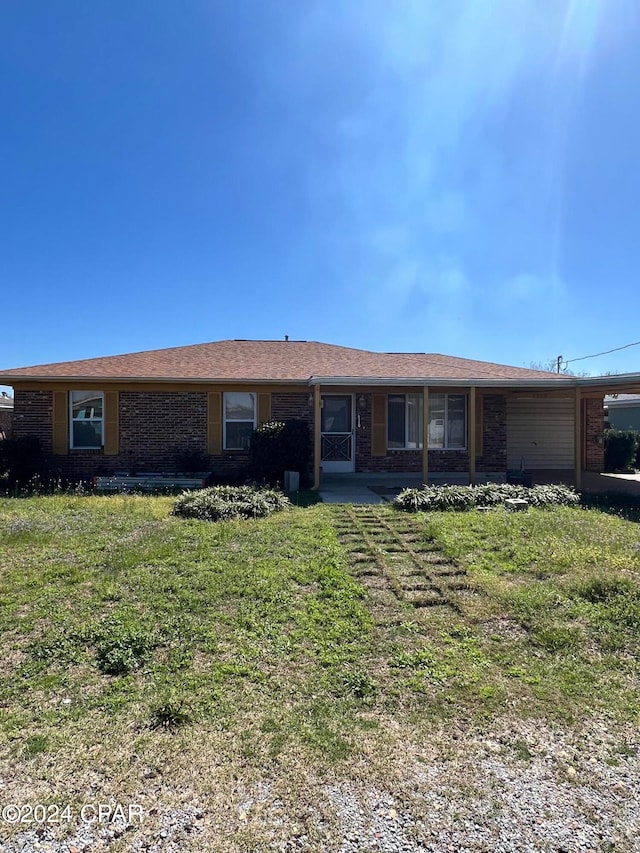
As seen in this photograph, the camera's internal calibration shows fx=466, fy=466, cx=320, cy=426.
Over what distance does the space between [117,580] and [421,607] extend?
3.05 m

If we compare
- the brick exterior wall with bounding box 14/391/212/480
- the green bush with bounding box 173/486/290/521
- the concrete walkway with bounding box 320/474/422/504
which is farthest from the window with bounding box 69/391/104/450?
the concrete walkway with bounding box 320/474/422/504

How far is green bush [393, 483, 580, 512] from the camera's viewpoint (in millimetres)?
8562

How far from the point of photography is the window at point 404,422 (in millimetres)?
12570

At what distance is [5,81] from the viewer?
27.2ft

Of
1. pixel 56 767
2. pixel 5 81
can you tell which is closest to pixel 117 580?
pixel 56 767

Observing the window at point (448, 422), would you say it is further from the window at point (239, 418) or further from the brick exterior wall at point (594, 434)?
the window at point (239, 418)

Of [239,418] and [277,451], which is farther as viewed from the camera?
[239,418]

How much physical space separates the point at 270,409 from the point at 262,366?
1453mm

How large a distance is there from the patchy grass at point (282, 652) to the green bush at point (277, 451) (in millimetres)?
4424

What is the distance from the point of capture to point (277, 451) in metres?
10.8

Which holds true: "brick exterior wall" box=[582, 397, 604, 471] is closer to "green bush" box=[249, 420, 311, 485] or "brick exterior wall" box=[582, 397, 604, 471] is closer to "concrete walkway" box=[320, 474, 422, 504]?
"concrete walkway" box=[320, 474, 422, 504]

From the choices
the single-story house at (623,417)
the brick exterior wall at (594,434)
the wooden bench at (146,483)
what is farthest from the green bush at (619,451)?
the wooden bench at (146,483)

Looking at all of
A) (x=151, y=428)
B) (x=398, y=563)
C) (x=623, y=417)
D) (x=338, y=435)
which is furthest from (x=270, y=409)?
(x=623, y=417)

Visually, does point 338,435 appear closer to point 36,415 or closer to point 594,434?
point 36,415
